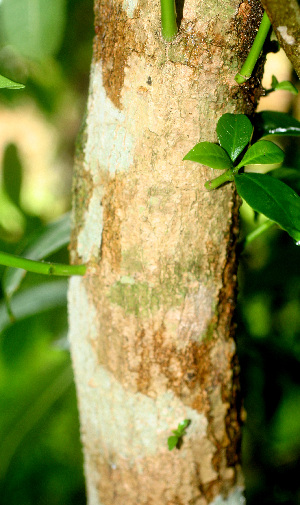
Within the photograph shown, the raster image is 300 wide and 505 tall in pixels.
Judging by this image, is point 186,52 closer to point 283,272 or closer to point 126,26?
point 126,26

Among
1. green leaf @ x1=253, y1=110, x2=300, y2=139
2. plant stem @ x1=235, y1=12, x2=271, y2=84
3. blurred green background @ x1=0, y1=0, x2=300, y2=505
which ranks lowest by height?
blurred green background @ x1=0, y1=0, x2=300, y2=505

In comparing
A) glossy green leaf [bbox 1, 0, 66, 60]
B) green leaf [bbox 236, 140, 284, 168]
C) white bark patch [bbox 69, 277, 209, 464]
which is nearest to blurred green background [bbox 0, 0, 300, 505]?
glossy green leaf [bbox 1, 0, 66, 60]

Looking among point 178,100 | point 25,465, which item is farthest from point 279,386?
point 25,465

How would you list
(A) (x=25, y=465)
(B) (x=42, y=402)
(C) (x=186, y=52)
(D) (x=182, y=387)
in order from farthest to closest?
1. (A) (x=25, y=465)
2. (B) (x=42, y=402)
3. (D) (x=182, y=387)
4. (C) (x=186, y=52)

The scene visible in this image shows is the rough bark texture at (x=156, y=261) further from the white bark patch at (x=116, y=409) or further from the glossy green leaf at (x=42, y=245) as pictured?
the glossy green leaf at (x=42, y=245)

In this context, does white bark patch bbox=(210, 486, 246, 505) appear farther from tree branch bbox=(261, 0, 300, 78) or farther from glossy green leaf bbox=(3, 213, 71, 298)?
tree branch bbox=(261, 0, 300, 78)

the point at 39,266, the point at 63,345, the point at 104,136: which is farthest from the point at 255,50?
the point at 63,345

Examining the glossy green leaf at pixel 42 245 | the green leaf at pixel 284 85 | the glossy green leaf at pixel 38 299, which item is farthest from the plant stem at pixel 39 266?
the glossy green leaf at pixel 38 299
